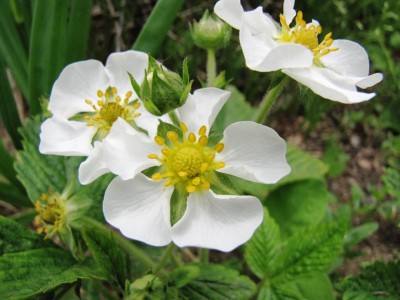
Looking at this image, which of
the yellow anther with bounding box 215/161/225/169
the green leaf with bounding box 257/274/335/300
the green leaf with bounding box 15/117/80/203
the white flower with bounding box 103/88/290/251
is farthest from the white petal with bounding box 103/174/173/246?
the green leaf with bounding box 257/274/335/300

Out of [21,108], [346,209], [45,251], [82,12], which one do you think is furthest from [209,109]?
[21,108]

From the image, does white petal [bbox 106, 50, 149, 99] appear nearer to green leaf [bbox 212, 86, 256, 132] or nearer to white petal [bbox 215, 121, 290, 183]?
white petal [bbox 215, 121, 290, 183]

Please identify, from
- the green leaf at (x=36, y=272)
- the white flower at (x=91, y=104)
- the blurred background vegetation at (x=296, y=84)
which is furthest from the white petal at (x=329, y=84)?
the green leaf at (x=36, y=272)

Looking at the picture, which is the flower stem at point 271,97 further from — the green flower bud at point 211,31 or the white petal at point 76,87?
the white petal at point 76,87

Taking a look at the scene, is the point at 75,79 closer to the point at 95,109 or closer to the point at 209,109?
the point at 95,109

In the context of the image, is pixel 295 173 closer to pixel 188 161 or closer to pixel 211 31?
pixel 211 31

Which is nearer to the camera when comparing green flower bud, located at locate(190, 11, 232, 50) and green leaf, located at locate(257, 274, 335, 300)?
green flower bud, located at locate(190, 11, 232, 50)

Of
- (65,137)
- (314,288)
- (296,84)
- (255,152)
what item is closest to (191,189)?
(255,152)
